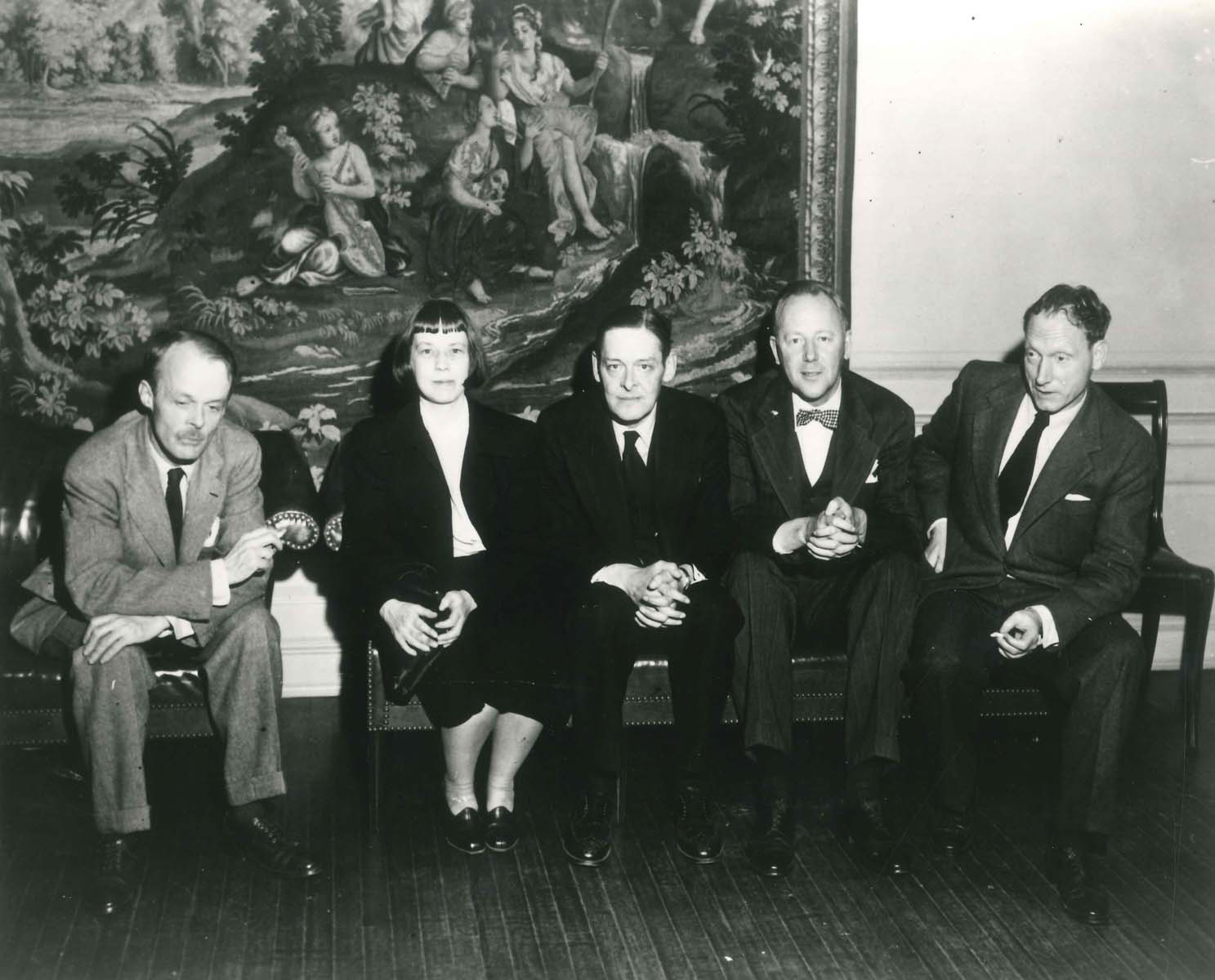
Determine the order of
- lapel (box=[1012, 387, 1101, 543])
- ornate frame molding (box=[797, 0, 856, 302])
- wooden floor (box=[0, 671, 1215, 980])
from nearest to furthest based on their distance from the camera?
wooden floor (box=[0, 671, 1215, 980])
lapel (box=[1012, 387, 1101, 543])
ornate frame molding (box=[797, 0, 856, 302])

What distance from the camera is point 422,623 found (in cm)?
308

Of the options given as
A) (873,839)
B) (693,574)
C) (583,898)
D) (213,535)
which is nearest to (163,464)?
(213,535)

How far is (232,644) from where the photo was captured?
3.04 m

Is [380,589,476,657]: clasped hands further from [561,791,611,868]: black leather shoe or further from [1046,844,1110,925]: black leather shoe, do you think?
[1046,844,1110,925]: black leather shoe

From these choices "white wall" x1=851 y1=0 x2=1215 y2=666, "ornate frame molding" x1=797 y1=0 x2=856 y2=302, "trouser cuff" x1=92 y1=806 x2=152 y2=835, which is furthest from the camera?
"white wall" x1=851 y1=0 x2=1215 y2=666

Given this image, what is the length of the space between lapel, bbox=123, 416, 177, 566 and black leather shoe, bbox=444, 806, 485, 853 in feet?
3.32

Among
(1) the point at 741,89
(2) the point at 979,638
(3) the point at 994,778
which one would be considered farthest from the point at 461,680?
(1) the point at 741,89

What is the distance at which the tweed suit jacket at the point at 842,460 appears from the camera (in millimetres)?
3422

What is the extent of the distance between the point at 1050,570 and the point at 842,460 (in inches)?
25.1

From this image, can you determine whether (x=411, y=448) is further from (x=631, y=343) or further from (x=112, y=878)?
(x=112, y=878)

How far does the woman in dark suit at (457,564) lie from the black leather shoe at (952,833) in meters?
1.03

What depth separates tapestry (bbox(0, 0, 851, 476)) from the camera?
3705 millimetres

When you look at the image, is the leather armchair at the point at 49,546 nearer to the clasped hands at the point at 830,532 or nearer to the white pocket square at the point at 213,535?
the white pocket square at the point at 213,535

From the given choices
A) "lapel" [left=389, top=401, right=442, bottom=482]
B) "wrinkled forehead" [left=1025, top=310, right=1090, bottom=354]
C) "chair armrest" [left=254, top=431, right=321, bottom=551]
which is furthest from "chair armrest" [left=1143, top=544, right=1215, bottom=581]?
"chair armrest" [left=254, top=431, right=321, bottom=551]
